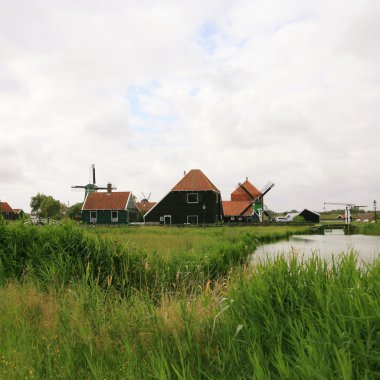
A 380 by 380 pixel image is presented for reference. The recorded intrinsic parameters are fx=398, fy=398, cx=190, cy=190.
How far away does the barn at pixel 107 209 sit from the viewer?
166 ft

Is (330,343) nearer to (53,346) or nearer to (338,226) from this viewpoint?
(53,346)

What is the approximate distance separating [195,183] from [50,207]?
38.8 meters

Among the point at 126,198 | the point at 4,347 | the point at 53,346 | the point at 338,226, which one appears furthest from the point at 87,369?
the point at 126,198

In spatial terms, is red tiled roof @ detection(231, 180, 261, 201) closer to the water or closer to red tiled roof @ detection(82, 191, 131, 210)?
red tiled roof @ detection(82, 191, 131, 210)

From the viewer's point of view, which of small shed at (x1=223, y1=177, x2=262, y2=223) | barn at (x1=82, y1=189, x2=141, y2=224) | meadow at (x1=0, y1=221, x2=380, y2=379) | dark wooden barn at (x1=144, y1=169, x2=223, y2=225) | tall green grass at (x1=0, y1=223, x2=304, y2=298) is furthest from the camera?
small shed at (x1=223, y1=177, x2=262, y2=223)

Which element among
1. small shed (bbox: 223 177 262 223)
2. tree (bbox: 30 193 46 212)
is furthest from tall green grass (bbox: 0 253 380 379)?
tree (bbox: 30 193 46 212)

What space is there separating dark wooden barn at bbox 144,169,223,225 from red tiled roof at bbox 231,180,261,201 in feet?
46.4

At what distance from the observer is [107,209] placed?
5050cm

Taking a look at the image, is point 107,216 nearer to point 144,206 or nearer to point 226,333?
point 144,206

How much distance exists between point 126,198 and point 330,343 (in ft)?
162

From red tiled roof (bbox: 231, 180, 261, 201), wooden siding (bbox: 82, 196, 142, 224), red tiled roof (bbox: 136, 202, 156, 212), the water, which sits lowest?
the water

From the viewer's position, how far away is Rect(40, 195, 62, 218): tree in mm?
71875

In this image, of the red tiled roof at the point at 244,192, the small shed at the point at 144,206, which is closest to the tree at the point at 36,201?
the small shed at the point at 144,206

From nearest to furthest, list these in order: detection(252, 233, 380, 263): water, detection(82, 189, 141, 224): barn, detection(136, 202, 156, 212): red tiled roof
Result: 1. detection(252, 233, 380, 263): water
2. detection(82, 189, 141, 224): barn
3. detection(136, 202, 156, 212): red tiled roof
